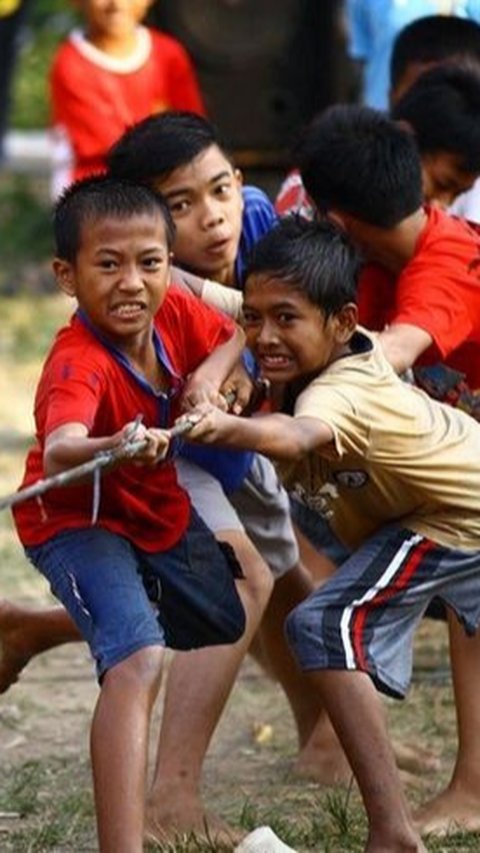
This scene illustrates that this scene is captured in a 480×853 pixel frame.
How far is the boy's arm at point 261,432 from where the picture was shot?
4.47 meters

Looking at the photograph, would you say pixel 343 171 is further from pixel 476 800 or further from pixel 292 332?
pixel 476 800

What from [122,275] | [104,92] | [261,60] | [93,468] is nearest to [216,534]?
[122,275]

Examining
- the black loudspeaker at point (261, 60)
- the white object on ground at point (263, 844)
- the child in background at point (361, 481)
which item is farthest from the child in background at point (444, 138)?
the black loudspeaker at point (261, 60)

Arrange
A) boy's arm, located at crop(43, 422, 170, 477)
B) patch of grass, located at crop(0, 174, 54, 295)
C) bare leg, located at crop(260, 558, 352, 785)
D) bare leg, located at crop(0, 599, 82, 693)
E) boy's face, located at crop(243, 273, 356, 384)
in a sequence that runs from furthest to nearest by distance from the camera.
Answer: patch of grass, located at crop(0, 174, 54, 295), bare leg, located at crop(260, 558, 352, 785), bare leg, located at crop(0, 599, 82, 693), boy's face, located at crop(243, 273, 356, 384), boy's arm, located at crop(43, 422, 170, 477)

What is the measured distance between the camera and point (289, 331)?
191 inches

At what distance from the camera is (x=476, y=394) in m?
5.49

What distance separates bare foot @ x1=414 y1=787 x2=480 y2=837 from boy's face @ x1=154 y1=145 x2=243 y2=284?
1165 mm

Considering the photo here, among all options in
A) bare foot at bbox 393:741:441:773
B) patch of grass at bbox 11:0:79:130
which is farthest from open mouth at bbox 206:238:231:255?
patch of grass at bbox 11:0:79:130

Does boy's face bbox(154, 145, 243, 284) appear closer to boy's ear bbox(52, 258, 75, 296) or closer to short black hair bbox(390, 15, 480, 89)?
boy's ear bbox(52, 258, 75, 296)

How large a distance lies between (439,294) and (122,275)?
0.83 m

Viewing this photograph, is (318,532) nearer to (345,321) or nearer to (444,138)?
(444,138)

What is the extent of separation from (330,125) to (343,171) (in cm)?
16

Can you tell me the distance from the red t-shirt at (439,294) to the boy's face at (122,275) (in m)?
0.67

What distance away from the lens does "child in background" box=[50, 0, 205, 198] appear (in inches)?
368
